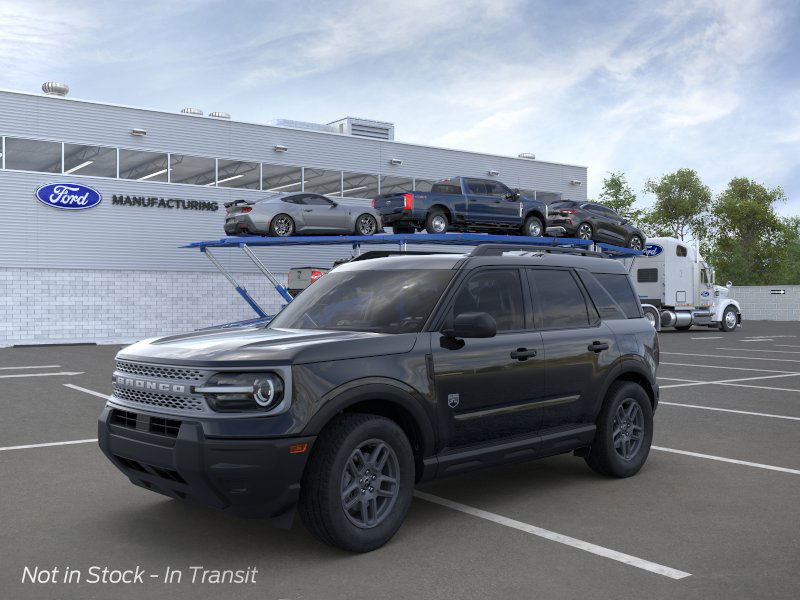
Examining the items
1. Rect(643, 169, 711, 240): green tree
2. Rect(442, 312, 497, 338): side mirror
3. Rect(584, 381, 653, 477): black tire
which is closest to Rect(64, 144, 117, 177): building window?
Rect(584, 381, 653, 477): black tire

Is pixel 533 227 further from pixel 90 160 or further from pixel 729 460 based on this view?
pixel 729 460

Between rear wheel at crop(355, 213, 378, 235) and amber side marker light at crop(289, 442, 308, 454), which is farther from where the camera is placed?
rear wheel at crop(355, 213, 378, 235)

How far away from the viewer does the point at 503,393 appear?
5680 millimetres

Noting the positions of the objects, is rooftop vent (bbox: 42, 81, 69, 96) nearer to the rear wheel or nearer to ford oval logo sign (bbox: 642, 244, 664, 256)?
the rear wheel

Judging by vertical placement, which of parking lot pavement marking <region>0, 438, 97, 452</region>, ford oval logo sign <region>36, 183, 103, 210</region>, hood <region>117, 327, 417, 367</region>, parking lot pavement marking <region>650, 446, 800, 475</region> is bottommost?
parking lot pavement marking <region>650, 446, 800, 475</region>

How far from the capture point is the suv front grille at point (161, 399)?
4602mm

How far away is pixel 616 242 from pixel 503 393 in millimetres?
23145

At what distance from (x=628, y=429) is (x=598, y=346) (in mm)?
862

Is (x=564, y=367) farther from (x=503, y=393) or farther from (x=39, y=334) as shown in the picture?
(x=39, y=334)

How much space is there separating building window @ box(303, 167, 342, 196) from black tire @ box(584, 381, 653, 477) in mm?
26983

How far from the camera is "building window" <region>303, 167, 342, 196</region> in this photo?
32.9 metres

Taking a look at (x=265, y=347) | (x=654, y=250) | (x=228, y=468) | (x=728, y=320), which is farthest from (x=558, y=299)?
(x=728, y=320)

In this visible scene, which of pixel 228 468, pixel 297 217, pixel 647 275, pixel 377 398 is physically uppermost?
pixel 297 217

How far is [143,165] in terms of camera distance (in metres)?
29.2
